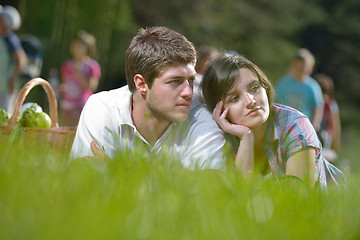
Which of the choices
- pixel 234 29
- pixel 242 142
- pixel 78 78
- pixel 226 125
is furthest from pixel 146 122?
pixel 234 29

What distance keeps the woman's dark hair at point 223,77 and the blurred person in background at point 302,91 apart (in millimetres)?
4932

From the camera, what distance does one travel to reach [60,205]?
1.71 metres

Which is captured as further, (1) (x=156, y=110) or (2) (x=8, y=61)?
(2) (x=8, y=61)

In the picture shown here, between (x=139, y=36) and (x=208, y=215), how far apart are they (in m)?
2.05

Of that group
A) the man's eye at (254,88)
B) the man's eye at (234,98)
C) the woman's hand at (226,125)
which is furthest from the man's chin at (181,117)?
the man's eye at (254,88)

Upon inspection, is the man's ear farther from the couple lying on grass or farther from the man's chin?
the man's chin

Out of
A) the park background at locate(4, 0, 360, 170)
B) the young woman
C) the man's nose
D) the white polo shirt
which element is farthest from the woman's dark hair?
the park background at locate(4, 0, 360, 170)

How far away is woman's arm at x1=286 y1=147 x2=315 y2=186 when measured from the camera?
3.18 meters

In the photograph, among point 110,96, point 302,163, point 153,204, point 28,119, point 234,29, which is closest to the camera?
point 153,204

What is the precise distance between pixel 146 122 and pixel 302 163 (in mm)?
996

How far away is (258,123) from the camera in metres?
3.25

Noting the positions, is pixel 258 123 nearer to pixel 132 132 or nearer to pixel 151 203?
pixel 132 132

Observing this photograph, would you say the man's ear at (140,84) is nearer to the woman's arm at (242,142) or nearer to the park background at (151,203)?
the woman's arm at (242,142)

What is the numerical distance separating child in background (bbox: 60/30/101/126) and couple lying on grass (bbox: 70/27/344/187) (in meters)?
5.06
